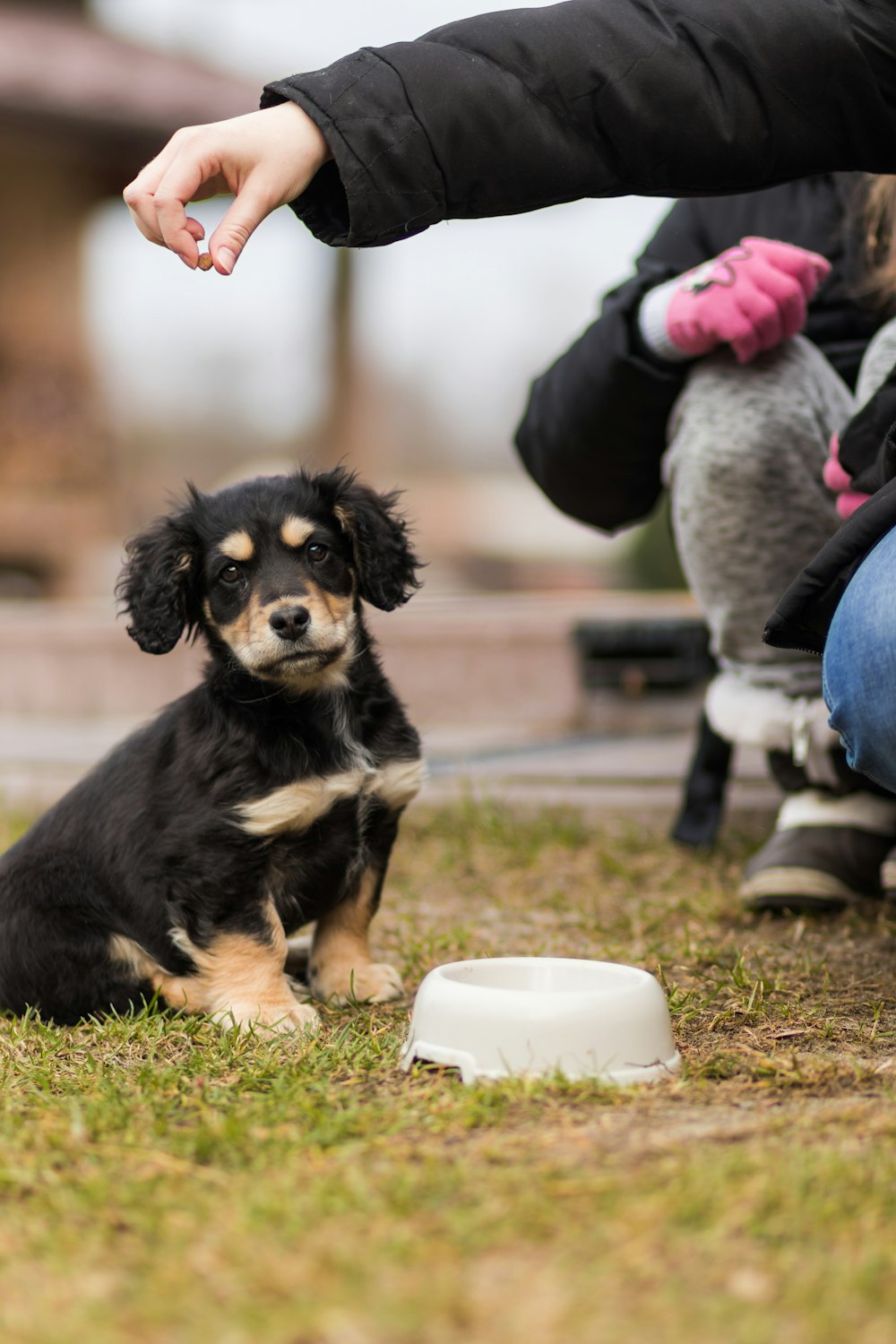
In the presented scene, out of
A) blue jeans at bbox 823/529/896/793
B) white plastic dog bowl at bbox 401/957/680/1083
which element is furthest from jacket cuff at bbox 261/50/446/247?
white plastic dog bowl at bbox 401/957/680/1083

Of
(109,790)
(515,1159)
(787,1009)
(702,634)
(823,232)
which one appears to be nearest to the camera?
(515,1159)

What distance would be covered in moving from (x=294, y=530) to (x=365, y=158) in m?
0.89

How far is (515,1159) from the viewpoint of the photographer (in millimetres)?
1396

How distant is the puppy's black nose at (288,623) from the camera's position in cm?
229

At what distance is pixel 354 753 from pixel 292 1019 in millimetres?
454

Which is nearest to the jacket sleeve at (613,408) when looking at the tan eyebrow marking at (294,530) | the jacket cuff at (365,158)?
the tan eyebrow marking at (294,530)

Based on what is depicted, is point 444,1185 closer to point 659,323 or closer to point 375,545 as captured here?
point 375,545

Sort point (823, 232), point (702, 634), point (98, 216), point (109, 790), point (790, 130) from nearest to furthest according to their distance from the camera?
point (790, 130)
point (109, 790)
point (823, 232)
point (702, 634)
point (98, 216)

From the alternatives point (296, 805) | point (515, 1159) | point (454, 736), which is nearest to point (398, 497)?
point (296, 805)

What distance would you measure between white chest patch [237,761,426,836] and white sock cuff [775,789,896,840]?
91 centimetres

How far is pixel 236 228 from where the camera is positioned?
1552mm

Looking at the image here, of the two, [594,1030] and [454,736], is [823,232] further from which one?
[454,736]

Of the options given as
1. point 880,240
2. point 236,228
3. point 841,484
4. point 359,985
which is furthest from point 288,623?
point 880,240

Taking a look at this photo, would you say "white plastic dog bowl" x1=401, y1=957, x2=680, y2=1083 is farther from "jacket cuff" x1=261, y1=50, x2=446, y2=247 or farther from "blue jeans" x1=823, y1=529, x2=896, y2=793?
"jacket cuff" x1=261, y1=50, x2=446, y2=247
